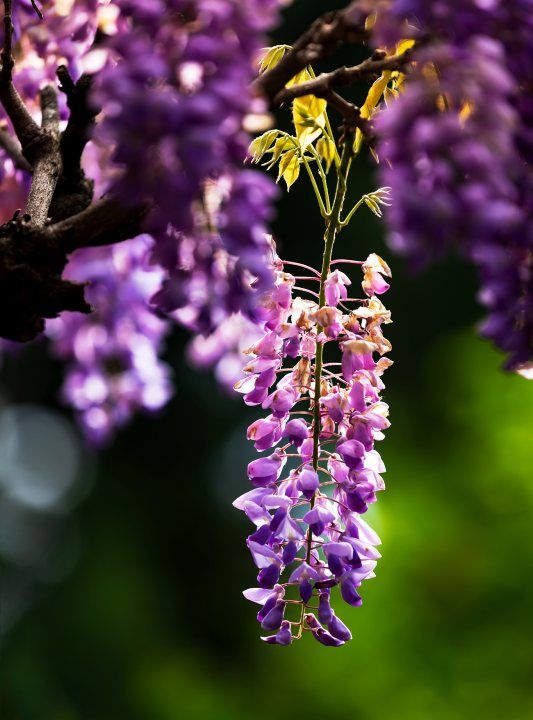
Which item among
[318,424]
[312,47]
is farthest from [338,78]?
[318,424]

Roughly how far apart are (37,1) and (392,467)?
282 cm

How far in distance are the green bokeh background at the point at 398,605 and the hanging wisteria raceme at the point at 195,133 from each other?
253 centimetres

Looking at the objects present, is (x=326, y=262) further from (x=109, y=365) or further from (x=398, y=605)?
(x=398, y=605)

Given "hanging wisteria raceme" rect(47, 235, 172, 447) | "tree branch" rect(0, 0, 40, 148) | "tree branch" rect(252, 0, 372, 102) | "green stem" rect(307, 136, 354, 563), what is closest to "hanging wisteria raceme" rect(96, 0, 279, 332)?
"tree branch" rect(252, 0, 372, 102)

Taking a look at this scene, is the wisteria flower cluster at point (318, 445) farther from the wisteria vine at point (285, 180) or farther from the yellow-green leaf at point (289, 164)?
the yellow-green leaf at point (289, 164)

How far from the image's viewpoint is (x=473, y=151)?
784mm

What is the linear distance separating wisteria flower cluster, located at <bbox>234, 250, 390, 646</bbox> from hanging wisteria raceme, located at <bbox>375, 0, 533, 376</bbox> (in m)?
0.32

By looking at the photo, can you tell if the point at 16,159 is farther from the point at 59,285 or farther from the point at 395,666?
the point at 395,666

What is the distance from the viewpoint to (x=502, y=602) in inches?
133

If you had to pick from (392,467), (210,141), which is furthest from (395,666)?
(210,141)

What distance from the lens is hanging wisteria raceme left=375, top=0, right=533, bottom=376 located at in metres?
0.78

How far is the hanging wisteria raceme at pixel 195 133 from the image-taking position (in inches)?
31.1

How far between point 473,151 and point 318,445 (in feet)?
1.63

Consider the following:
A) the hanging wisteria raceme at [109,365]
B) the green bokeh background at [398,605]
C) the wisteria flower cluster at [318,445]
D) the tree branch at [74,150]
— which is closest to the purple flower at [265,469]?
the wisteria flower cluster at [318,445]
